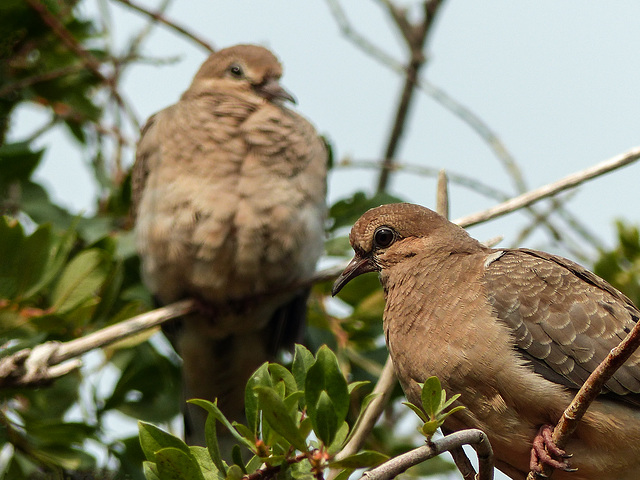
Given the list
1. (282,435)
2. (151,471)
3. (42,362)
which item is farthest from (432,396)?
(42,362)

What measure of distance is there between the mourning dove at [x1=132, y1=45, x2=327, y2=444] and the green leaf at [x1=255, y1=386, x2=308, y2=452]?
2.06 metres

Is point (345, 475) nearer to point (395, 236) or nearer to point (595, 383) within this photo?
point (595, 383)

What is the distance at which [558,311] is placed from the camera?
2.36 metres

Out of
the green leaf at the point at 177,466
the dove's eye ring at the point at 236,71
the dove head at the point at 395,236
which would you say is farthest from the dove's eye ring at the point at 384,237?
the dove's eye ring at the point at 236,71

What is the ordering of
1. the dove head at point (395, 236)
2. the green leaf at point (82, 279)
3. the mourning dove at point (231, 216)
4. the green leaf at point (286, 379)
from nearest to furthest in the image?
the green leaf at point (286, 379) → the dove head at point (395, 236) → the green leaf at point (82, 279) → the mourning dove at point (231, 216)

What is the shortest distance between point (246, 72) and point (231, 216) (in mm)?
807

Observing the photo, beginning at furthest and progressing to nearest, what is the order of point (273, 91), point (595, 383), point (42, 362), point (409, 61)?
point (409, 61) < point (273, 91) < point (42, 362) < point (595, 383)

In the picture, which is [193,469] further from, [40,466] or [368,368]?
[368,368]

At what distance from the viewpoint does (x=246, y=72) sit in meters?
3.98

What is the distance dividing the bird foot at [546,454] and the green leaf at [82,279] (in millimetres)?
1585

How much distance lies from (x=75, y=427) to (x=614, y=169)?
1881mm

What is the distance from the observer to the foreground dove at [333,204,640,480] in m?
2.16

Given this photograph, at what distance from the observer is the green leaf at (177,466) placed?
158cm

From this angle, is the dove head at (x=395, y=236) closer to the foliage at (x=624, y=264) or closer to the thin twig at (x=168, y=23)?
the foliage at (x=624, y=264)
